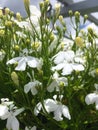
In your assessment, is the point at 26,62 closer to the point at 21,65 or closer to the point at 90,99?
the point at 21,65

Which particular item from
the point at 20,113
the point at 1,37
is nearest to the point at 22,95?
the point at 20,113

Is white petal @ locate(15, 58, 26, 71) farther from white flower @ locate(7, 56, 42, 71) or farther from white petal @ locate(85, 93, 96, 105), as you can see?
white petal @ locate(85, 93, 96, 105)

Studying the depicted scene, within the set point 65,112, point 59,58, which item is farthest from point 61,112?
point 59,58

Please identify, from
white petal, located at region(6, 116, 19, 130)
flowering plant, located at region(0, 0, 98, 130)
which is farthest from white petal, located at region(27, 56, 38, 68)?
white petal, located at region(6, 116, 19, 130)

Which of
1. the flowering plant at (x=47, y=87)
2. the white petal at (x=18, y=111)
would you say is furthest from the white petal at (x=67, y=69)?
the white petal at (x=18, y=111)

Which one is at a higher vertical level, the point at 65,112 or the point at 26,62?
the point at 26,62

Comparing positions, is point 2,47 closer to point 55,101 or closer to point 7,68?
point 7,68
